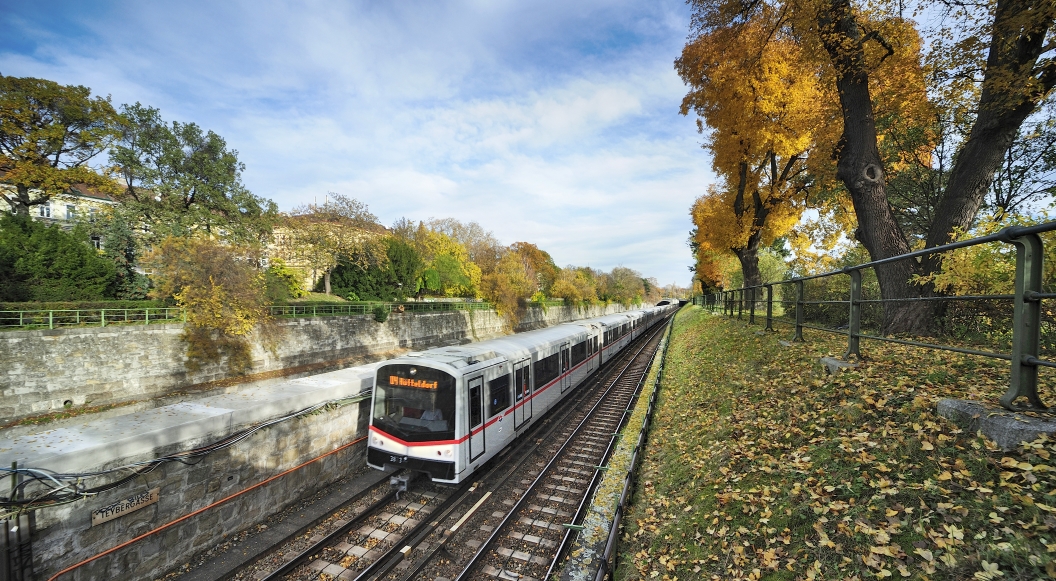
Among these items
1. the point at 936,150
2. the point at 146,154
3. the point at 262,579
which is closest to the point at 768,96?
the point at 936,150

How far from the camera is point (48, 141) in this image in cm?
2066

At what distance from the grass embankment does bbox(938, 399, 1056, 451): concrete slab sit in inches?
2.6

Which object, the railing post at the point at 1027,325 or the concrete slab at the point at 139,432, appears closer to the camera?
the railing post at the point at 1027,325

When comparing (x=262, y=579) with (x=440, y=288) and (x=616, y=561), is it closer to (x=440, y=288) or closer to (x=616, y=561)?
(x=616, y=561)

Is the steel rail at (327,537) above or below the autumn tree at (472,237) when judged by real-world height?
below

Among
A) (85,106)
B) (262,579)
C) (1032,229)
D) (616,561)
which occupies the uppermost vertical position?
(85,106)

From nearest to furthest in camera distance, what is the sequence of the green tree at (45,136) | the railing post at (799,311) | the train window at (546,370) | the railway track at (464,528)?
1. the railway track at (464,528)
2. the railing post at (799,311)
3. the train window at (546,370)
4. the green tree at (45,136)

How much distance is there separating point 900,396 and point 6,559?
388 inches

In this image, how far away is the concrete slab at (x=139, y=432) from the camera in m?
5.18

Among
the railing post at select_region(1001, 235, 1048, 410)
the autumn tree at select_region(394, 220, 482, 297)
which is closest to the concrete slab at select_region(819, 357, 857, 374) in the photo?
the railing post at select_region(1001, 235, 1048, 410)

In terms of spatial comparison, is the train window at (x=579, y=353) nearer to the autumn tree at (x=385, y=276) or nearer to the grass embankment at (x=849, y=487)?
the grass embankment at (x=849, y=487)

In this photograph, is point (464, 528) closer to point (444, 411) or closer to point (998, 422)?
point (444, 411)

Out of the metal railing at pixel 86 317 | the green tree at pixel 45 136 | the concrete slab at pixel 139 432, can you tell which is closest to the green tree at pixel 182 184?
the green tree at pixel 45 136

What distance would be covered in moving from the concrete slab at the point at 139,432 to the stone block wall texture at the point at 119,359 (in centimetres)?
848
